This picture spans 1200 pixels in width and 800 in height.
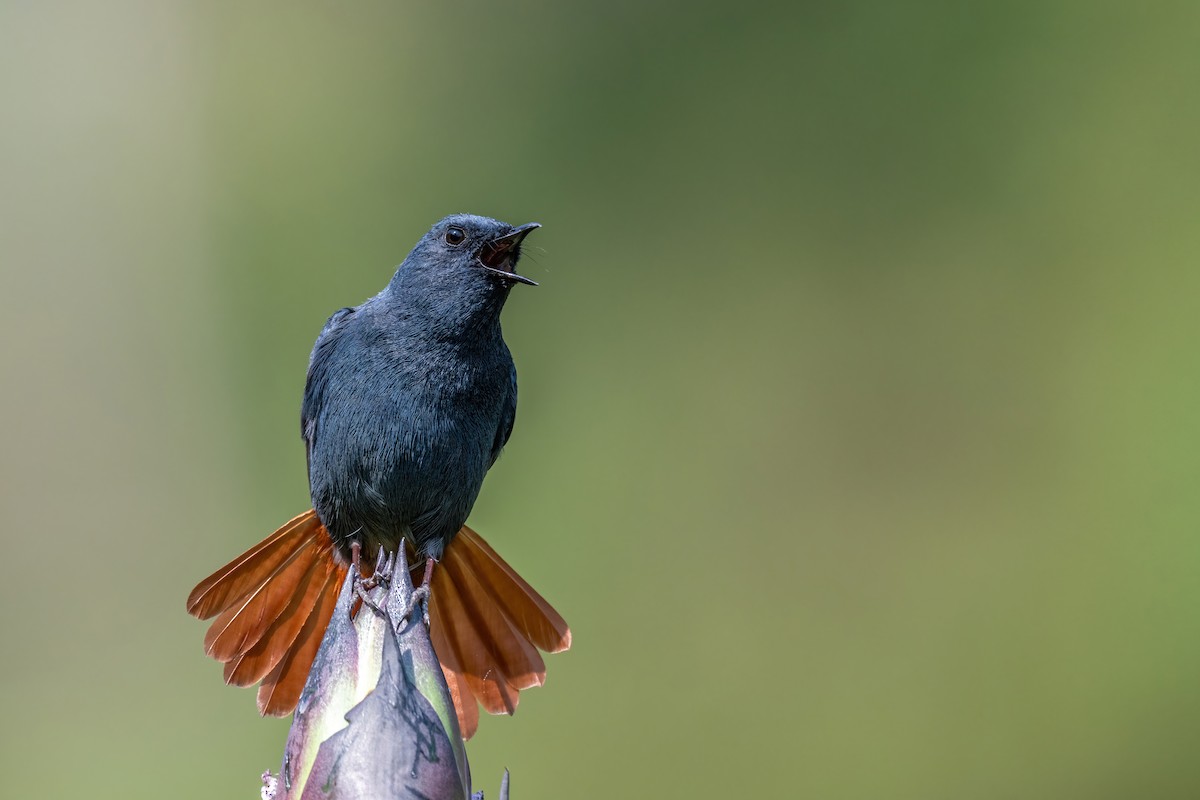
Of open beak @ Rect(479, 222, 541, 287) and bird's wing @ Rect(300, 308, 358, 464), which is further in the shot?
bird's wing @ Rect(300, 308, 358, 464)

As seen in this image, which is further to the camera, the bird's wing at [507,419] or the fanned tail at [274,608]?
Answer: the bird's wing at [507,419]

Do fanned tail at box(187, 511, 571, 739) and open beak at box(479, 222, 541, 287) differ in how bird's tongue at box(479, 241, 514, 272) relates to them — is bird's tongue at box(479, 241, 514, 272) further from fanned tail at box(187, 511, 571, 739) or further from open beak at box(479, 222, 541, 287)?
fanned tail at box(187, 511, 571, 739)

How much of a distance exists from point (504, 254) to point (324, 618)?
1097 millimetres

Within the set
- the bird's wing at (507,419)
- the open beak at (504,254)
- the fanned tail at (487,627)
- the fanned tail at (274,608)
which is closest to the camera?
the open beak at (504,254)

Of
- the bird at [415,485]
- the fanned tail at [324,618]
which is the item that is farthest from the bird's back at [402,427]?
the fanned tail at [324,618]

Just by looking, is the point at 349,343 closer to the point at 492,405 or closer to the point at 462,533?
the point at 492,405

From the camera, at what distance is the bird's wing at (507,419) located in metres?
3.14

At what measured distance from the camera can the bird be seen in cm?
275

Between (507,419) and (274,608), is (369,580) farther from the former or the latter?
(507,419)

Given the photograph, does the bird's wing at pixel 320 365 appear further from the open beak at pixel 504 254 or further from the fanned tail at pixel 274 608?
the open beak at pixel 504 254

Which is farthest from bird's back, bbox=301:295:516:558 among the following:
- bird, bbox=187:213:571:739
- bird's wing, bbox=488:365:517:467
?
bird's wing, bbox=488:365:517:467

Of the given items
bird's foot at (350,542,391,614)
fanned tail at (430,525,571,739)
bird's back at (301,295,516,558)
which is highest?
bird's back at (301,295,516,558)

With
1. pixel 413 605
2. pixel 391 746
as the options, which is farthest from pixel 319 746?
pixel 413 605

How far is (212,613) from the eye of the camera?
300 centimetres
